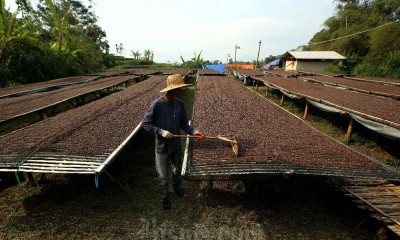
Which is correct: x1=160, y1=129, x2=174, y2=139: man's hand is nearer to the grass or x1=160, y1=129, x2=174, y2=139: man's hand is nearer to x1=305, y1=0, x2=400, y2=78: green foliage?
the grass

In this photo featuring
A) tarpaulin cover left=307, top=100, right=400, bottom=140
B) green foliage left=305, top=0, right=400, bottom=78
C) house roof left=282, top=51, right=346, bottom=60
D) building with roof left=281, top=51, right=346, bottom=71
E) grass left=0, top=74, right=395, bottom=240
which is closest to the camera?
grass left=0, top=74, right=395, bottom=240

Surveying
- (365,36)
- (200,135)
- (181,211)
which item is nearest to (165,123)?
(200,135)

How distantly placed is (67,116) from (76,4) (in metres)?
29.1

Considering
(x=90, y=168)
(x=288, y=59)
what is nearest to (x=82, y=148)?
(x=90, y=168)

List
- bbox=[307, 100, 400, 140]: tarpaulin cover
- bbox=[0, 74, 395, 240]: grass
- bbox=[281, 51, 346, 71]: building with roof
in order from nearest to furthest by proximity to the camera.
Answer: bbox=[0, 74, 395, 240]: grass → bbox=[307, 100, 400, 140]: tarpaulin cover → bbox=[281, 51, 346, 71]: building with roof

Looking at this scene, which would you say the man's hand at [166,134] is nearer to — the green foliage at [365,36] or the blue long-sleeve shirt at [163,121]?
the blue long-sleeve shirt at [163,121]

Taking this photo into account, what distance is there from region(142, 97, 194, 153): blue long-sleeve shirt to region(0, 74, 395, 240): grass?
2.66ft

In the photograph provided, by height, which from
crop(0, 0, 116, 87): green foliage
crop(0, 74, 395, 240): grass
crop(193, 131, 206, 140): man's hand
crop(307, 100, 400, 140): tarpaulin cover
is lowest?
crop(0, 74, 395, 240): grass

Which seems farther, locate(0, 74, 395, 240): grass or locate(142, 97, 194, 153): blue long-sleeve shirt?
locate(142, 97, 194, 153): blue long-sleeve shirt

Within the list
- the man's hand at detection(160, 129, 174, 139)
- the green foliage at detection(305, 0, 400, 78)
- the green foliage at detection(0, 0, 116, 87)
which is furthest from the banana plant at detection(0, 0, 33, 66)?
the green foliage at detection(305, 0, 400, 78)

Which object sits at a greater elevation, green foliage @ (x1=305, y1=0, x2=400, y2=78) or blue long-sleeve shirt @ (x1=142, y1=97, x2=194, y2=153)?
green foliage @ (x1=305, y1=0, x2=400, y2=78)

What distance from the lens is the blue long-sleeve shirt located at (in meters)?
2.77

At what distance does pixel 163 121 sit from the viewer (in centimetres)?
284

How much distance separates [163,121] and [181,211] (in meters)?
1.13
